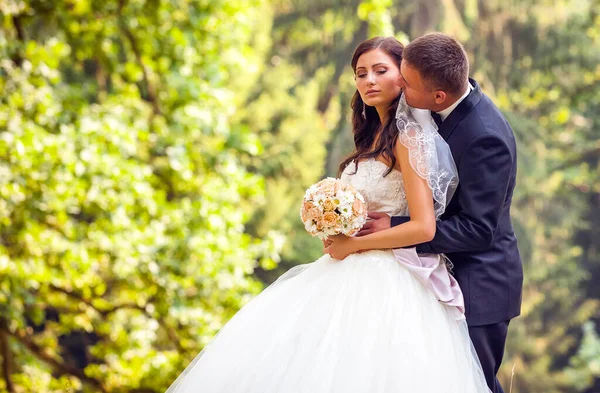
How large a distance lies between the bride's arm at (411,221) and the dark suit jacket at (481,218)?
72 mm

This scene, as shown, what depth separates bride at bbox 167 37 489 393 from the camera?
2.32 meters

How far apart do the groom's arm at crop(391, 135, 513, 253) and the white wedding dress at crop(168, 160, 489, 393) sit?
0.62 feet

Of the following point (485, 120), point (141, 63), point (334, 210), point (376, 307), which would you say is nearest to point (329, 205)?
point (334, 210)

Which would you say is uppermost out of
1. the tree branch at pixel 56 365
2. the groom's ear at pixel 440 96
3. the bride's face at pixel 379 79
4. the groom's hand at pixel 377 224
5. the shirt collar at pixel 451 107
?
the bride's face at pixel 379 79

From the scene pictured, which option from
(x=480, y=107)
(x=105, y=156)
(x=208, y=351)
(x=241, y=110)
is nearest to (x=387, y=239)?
(x=480, y=107)

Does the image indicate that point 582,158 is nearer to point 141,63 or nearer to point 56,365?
point 141,63

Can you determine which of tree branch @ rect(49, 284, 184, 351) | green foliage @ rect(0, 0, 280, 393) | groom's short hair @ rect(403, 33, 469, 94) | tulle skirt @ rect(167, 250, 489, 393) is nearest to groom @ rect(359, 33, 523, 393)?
groom's short hair @ rect(403, 33, 469, 94)

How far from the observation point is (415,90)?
251 cm

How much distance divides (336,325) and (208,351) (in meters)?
0.46

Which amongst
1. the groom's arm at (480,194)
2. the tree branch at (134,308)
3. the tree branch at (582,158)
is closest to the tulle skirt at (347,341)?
the groom's arm at (480,194)

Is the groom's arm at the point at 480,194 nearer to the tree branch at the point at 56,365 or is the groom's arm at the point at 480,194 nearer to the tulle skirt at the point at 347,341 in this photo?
the tulle skirt at the point at 347,341

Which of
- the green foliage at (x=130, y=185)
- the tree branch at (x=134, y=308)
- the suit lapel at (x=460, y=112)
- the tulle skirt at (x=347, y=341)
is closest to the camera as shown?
the tulle skirt at (x=347, y=341)

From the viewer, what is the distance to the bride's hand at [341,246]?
261 centimetres

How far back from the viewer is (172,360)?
567 cm
